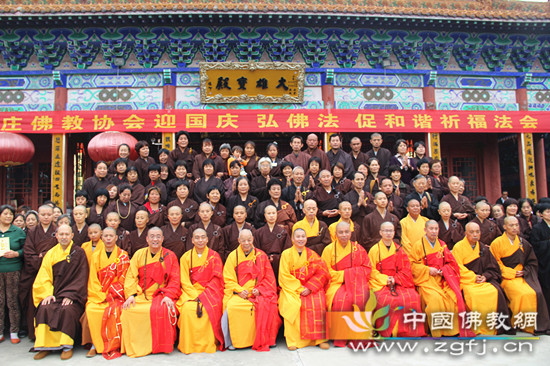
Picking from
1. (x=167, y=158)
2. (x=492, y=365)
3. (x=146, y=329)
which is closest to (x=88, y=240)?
(x=146, y=329)

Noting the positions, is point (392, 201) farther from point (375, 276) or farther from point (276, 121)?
point (276, 121)

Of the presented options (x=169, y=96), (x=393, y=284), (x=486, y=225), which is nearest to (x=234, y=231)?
(x=393, y=284)

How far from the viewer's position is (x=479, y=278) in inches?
187

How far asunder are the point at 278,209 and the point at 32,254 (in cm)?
288

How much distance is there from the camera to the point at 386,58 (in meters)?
8.36

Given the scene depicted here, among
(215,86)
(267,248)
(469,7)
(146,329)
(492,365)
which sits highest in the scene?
(469,7)

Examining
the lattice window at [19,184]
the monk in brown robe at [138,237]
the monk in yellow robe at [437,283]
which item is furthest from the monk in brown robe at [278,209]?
the lattice window at [19,184]

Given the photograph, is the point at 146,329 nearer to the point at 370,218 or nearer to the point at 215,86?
the point at 370,218

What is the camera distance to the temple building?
761 centimetres

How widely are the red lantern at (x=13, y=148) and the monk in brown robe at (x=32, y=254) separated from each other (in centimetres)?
314

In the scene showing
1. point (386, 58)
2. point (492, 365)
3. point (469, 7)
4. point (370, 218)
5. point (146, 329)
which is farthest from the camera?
point (469, 7)

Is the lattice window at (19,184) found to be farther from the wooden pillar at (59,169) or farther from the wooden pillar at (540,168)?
the wooden pillar at (540,168)

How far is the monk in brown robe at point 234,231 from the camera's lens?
4.98 m

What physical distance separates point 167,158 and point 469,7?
23.9 feet
